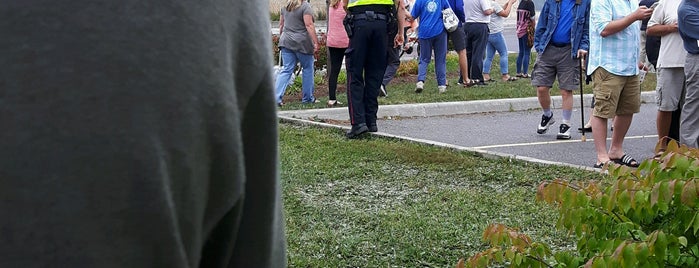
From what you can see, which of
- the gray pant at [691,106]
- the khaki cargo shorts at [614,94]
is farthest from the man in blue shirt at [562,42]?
the gray pant at [691,106]

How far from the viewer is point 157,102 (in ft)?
3.09

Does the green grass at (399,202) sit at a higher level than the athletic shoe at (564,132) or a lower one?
higher

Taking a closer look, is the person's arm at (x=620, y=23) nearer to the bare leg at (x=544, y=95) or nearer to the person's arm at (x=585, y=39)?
the person's arm at (x=585, y=39)

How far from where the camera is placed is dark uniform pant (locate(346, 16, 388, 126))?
10.2m

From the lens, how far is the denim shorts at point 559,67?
9953 millimetres

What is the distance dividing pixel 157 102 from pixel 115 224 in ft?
0.42

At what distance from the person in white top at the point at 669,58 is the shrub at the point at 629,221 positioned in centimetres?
508

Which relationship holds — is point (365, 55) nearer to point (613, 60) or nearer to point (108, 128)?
point (613, 60)

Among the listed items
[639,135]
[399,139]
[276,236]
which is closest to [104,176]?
[276,236]

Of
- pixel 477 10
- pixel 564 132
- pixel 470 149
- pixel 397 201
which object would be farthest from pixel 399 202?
pixel 477 10

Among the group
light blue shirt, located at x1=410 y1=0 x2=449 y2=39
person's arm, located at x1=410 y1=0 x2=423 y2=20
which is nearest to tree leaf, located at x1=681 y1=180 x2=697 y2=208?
light blue shirt, located at x1=410 y1=0 x2=449 y2=39

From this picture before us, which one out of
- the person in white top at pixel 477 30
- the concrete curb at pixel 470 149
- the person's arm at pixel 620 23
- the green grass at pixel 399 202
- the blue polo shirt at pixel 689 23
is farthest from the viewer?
the person in white top at pixel 477 30

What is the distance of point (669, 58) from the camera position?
8.42 metres

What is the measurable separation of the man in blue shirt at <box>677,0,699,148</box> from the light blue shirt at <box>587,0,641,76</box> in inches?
20.9
